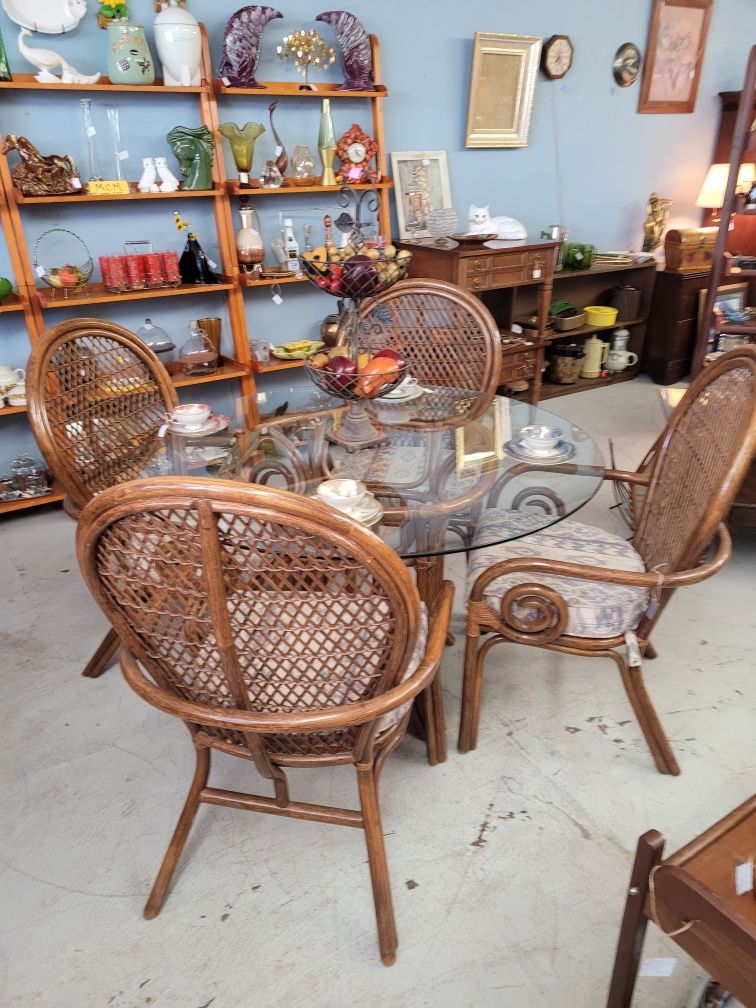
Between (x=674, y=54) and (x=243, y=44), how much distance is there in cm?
308

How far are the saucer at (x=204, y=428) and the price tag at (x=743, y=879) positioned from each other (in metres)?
1.50

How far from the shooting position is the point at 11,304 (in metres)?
2.54

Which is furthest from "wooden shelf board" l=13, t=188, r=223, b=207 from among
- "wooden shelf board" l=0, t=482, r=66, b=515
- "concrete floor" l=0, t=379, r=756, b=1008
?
"concrete floor" l=0, t=379, r=756, b=1008

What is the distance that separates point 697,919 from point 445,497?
3.08 ft

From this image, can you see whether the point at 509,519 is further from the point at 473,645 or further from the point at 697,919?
the point at 697,919

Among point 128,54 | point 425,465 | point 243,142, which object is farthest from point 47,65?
point 425,465

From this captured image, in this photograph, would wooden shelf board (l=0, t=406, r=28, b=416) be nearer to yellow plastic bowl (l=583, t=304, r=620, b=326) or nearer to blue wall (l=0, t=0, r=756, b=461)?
blue wall (l=0, t=0, r=756, b=461)

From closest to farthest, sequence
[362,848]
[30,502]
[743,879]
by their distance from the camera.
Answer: [743,879], [362,848], [30,502]

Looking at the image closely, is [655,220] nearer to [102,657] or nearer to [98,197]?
[98,197]

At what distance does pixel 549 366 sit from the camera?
4328 mm

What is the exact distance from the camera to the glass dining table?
4.89ft

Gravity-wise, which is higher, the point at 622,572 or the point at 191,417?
the point at 191,417

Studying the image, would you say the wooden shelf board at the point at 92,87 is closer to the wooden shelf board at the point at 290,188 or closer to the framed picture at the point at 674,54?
the wooden shelf board at the point at 290,188

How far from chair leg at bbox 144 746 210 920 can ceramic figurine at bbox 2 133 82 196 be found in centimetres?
225
